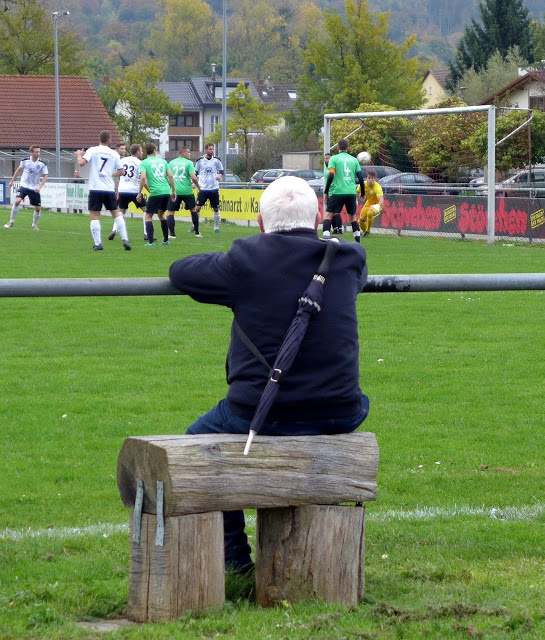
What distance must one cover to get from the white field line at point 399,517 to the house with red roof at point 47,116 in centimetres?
7043

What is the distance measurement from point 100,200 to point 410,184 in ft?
50.3

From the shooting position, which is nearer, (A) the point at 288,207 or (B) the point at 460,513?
(A) the point at 288,207

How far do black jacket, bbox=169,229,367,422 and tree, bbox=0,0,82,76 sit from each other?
76943 millimetres

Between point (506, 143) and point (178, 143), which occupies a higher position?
point (178, 143)

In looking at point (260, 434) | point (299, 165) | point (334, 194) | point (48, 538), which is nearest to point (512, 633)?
point (260, 434)

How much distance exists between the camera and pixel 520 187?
27031mm

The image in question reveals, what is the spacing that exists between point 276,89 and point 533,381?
13972 centimetres

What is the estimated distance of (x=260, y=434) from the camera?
4.02 m

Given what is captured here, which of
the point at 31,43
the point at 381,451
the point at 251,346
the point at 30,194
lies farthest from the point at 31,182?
the point at 31,43

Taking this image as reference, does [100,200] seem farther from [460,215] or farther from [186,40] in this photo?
[186,40]

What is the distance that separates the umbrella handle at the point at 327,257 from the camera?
153 inches

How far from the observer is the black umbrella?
378cm

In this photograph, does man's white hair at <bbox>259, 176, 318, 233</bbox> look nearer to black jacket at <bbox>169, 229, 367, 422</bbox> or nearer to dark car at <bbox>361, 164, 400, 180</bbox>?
black jacket at <bbox>169, 229, 367, 422</bbox>

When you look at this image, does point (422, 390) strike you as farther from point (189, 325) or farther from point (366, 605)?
point (366, 605)
